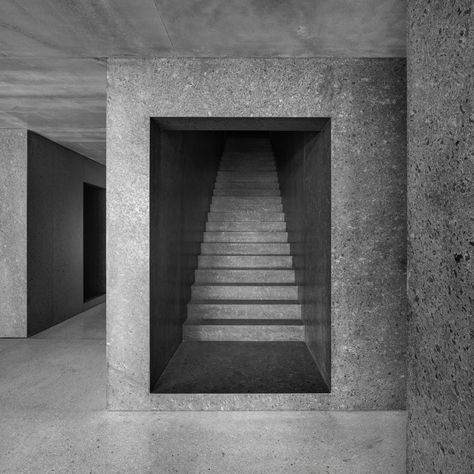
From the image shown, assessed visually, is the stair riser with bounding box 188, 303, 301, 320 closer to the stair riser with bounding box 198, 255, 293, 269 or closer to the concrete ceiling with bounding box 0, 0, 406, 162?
the stair riser with bounding box 198, 255, 293, 269

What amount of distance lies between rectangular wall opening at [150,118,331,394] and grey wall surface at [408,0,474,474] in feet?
4.10

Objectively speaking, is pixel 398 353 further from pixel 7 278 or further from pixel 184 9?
pixel 7 278

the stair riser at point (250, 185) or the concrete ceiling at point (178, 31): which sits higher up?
the concrete ceiling at point (178, 31)

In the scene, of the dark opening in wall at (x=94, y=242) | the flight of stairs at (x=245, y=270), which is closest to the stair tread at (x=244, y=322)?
the flight of stairs at (x=245, y=270)

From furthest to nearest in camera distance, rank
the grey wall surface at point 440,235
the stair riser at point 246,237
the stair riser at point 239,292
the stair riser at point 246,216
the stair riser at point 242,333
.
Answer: the stair riser at point 246,216 < the stair riser at point 246,237 < the stair riser at point 239,292 < the stair riser at point 242,333 < the grey wall surface at point 440,235

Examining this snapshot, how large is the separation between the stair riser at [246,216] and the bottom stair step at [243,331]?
2.01 meters

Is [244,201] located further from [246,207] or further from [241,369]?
[241,369]

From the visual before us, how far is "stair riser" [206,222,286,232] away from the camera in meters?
5.27

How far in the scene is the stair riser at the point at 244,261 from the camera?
4.71 metres

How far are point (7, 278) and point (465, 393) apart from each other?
507 cm

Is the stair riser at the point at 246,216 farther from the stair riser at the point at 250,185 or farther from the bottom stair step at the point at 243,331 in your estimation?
the bottom stair step at the point at 243,331

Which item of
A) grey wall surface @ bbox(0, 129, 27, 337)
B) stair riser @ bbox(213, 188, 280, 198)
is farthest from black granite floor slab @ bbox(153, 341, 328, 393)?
stair riser @ bbox(213, 188, 280, 198)

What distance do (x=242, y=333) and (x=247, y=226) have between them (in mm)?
1934

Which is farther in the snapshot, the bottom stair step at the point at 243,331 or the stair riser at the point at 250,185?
the stair riser at the point at 250,185
